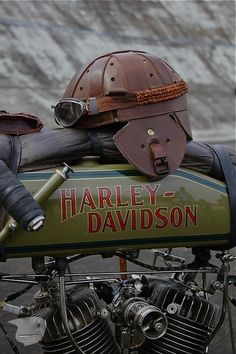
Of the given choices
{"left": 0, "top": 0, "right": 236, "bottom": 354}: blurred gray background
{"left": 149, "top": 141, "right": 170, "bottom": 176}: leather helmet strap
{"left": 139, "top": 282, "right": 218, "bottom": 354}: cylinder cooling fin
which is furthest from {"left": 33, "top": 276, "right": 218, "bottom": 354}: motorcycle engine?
{"left": 0, "top": 0, "right": 236, "bottom": 354}: blurred gray background

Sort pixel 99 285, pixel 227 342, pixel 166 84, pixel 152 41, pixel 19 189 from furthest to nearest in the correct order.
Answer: pixel 152 41
pixel 227 342
pixel 99 285
pixel 166 84
pixel 19 189

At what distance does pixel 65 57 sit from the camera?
12406 millimetres

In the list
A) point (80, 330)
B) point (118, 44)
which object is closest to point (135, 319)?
point (80, 330)

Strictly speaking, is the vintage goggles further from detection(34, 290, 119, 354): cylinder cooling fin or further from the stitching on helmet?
detection(34, 290, 119, 354): cylinder cooling fin

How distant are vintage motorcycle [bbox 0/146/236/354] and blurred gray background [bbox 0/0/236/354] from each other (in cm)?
791

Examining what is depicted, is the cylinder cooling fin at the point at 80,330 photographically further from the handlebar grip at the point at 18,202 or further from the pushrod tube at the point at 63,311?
the handlebar grip at the point at 18,202

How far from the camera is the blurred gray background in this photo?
1173cm

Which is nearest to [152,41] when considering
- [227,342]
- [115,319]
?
[227,342]

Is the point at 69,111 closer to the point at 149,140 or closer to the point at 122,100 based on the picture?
the point at 122,100

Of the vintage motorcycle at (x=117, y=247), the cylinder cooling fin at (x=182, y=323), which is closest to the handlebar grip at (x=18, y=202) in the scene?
the vintage motorcycle at (x=117, y=247)

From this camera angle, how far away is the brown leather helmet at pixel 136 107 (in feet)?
7.66

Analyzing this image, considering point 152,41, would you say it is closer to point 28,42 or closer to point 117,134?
point 28,42

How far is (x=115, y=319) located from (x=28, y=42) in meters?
10.4

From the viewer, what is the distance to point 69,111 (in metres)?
2.42
